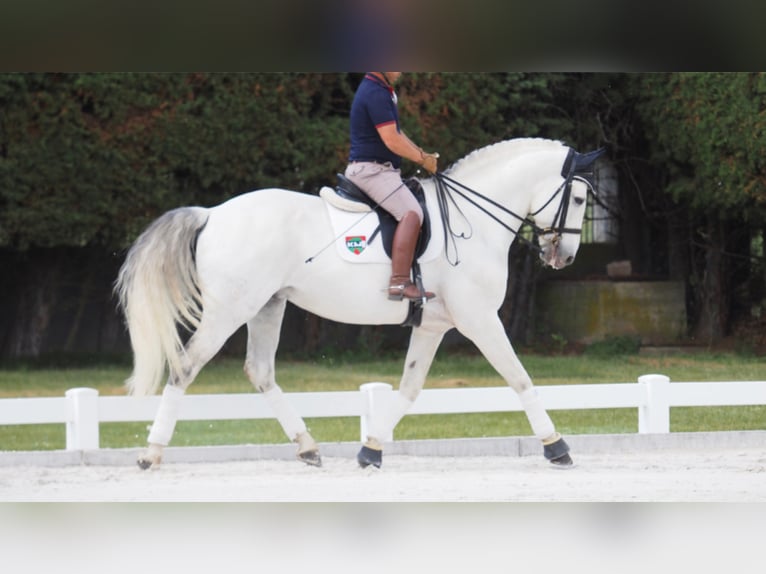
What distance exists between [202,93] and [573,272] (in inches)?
129

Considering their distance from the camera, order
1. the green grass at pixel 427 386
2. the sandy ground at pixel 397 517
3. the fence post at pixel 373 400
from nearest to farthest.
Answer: the sandy ground at pixel 397 517 → the fence post at pixel 373 400 → the green grass at pixel 427 386

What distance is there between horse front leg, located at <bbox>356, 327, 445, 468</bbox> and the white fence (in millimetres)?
398

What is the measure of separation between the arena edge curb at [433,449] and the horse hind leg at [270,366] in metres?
0.44

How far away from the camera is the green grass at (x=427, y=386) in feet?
25.7

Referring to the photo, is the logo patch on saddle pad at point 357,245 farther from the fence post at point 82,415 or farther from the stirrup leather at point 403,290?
the fence post at point 82,415

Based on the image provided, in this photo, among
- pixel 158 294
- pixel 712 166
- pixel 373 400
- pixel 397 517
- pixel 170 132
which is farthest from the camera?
pixel 170 132

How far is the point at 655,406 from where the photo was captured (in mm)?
7215

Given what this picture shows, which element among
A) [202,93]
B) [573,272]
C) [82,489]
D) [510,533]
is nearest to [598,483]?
[510,533]

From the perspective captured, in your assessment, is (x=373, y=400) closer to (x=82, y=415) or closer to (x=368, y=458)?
A: (x=368, y=458)

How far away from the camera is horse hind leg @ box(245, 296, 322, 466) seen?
248 inches

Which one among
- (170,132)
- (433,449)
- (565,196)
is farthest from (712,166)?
(170,132)

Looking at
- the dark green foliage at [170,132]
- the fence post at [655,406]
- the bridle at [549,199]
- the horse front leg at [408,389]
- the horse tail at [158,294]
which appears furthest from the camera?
the dark green foliage at [170,132]

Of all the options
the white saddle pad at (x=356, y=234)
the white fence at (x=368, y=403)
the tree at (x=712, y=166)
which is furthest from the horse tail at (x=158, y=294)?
the tree at (x=712, y=166)

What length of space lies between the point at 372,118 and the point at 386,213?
1.57 feet
